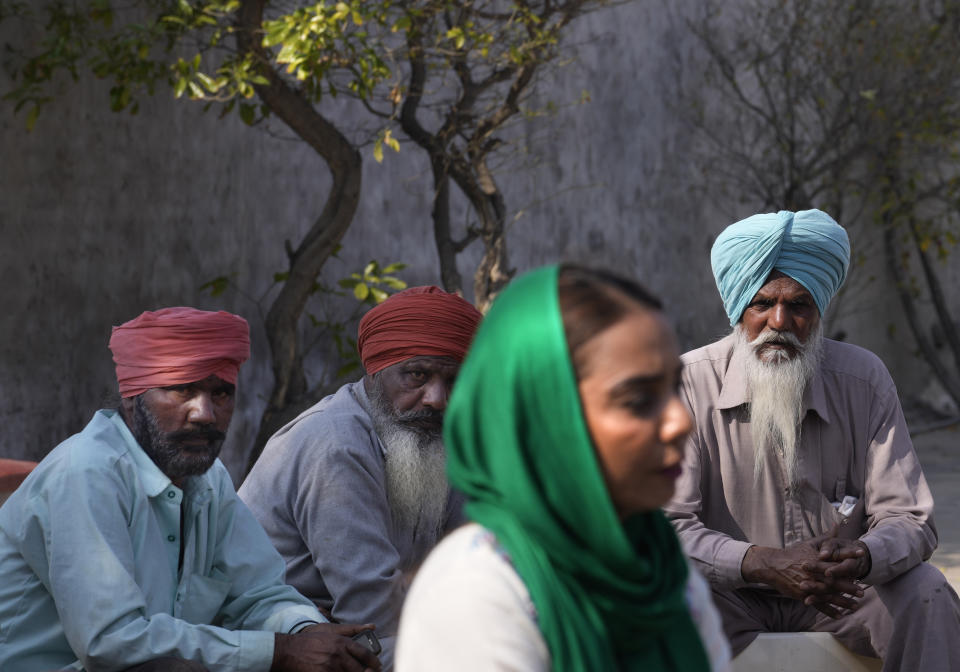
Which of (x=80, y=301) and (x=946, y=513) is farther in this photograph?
(x=946, y=513)

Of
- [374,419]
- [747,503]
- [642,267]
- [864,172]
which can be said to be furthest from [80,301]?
[864,172]

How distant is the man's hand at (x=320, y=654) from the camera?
9.77 feet

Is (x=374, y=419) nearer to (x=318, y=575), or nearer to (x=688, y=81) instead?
(x=318, y=575)

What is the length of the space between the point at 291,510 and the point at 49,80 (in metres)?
3.62

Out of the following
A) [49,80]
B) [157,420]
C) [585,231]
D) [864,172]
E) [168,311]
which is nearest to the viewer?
[157,420]

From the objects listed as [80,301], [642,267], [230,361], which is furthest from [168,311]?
[642,267]

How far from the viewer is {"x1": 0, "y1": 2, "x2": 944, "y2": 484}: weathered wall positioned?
619 cm

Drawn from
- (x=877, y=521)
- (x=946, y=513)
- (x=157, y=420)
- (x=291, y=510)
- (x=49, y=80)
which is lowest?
(x=946, y=513)

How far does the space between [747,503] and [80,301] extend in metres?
3.99

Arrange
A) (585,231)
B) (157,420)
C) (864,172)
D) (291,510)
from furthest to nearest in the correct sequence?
(864,172), (585,231), (291,510), (157,420)

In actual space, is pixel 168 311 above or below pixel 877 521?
above

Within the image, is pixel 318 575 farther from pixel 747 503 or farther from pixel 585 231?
pixel 585 231

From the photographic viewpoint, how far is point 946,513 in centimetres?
807

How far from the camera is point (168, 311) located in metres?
3.37
